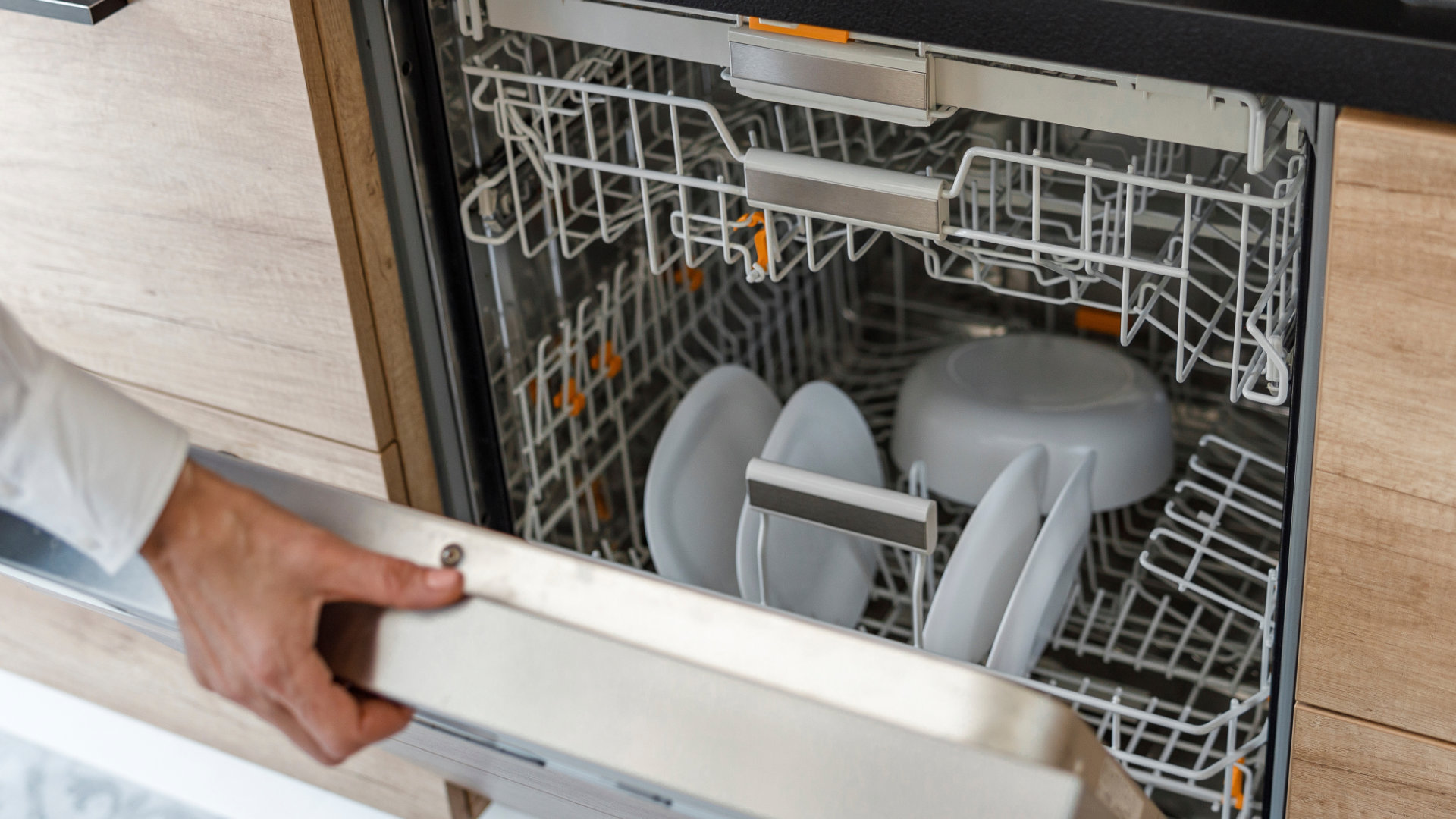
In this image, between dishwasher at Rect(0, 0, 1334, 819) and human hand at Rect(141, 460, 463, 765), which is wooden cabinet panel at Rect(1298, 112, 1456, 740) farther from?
human hand at Rect(141, 460, 463, 765)

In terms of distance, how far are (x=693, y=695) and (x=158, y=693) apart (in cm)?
90

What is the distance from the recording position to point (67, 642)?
1.33m

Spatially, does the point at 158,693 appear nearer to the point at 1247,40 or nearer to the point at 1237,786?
the point at 1237,786

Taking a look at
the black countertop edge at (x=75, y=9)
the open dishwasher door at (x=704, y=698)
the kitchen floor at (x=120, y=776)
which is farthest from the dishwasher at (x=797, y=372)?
the kitchen floor at (x=120, y=776)

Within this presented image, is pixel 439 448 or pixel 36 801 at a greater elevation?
pixel 439 448

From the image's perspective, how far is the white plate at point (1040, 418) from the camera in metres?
1.26

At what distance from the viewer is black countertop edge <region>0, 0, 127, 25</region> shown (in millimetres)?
862

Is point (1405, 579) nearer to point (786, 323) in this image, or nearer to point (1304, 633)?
point (1304, 633)

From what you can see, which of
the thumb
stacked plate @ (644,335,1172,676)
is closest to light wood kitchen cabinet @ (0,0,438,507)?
stacked plate @ (644,335,1172,676)

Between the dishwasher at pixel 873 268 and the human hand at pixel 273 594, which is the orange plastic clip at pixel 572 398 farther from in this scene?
the human hand at pixel 273 594

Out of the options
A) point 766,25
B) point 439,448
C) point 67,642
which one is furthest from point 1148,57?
point 67,642

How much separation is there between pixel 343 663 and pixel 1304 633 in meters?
0.50

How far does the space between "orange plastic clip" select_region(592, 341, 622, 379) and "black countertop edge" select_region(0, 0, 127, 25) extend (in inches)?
18.6

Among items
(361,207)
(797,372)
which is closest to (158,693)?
(361,207)
